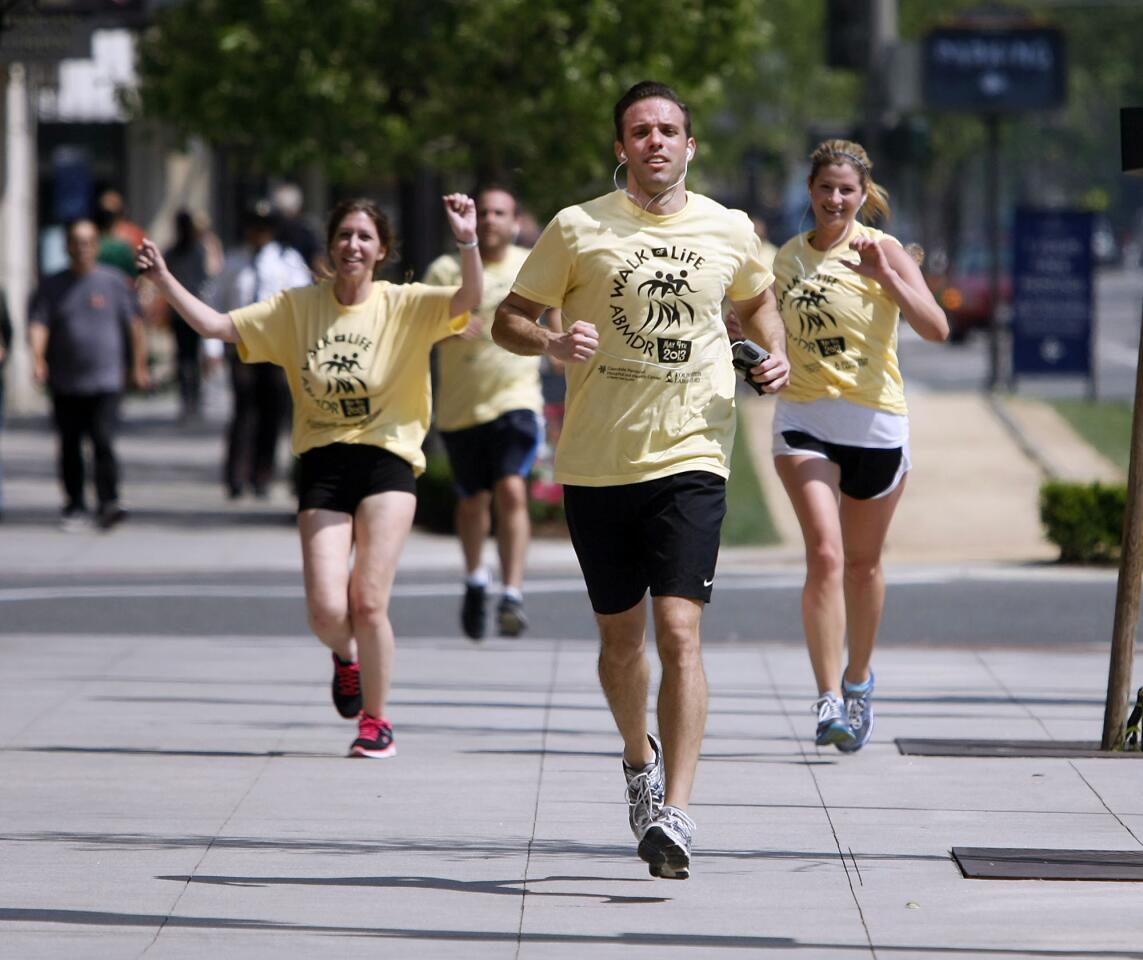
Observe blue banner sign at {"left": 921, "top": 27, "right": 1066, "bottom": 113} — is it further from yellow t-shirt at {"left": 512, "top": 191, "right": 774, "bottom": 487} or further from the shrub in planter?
yellow t-shirt at {"left": 512, "top": 191, "right": 774, "bottom": 487}

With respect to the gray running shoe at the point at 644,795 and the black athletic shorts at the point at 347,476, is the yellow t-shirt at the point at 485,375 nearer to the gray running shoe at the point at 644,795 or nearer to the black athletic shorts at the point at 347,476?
the black athletic shorts at the point at 347,476

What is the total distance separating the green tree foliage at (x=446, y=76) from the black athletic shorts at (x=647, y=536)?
387 inches

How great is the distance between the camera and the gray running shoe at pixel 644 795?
19.6 ft

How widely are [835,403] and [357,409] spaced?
157cm

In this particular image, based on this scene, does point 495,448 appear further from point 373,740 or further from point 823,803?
point 823,803

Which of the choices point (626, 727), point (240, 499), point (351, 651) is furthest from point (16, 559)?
point (626, 727)

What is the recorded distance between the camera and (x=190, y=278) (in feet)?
71.8

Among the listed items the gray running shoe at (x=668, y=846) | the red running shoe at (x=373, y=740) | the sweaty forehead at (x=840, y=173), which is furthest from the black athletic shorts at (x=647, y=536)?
the sweaty forehead at (x=840, y=173)

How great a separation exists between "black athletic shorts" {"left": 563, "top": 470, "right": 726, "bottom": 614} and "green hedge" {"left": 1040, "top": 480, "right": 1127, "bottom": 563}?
774 cm

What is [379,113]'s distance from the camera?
16.1m

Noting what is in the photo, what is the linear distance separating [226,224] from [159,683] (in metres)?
27.3

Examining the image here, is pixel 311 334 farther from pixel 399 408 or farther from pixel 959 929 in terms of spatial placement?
pixel 959 929

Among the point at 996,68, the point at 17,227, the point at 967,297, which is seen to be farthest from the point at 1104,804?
the point at 967,297

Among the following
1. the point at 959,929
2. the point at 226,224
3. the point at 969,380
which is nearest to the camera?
the point at 959,929
